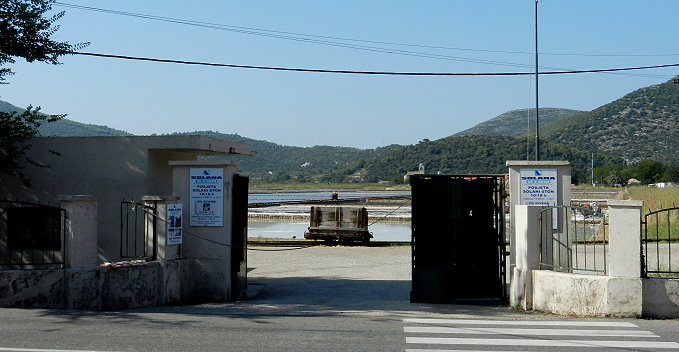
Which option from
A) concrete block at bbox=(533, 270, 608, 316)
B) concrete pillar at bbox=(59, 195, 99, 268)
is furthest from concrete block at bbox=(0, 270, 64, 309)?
concrete block at bbox=(533, 270, 608, 316)

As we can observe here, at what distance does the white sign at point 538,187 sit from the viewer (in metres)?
14.4

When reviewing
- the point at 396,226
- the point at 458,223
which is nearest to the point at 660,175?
the point at 396,226

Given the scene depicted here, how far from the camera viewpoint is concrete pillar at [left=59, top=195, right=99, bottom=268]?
44.9 ft

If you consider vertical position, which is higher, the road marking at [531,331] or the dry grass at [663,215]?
the dry grass at [663,215]

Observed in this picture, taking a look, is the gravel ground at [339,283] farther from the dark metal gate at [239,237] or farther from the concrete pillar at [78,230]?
the concrete pillar at [78,230]

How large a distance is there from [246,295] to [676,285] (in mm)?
8621

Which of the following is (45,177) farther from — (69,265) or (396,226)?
(396,226)

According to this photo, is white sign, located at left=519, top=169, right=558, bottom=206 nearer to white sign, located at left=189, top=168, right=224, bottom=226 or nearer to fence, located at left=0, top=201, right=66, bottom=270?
white sign, located at left=189, top=168, right=224, bottom=226

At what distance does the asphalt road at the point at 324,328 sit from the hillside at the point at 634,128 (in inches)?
5857

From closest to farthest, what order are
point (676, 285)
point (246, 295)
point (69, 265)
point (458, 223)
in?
point (676, 285) < point (69, 265) < point (458, 223) < point (246, 295)

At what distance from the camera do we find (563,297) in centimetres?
1316

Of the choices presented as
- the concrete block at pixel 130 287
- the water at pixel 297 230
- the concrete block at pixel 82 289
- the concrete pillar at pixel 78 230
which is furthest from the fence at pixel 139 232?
the water at pixel 297 230

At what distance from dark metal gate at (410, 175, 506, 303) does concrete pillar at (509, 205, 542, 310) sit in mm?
851

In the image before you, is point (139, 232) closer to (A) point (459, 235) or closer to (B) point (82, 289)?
(B) point (82, 289)
